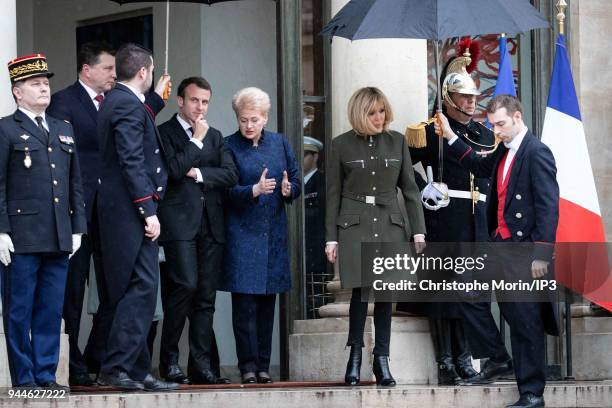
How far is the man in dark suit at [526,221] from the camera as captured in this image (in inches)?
396

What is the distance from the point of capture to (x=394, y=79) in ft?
39.1

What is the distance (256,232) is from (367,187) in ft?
2.80

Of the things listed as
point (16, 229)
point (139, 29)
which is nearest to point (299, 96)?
point (139, 29)

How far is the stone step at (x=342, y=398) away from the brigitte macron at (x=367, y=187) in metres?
1.01

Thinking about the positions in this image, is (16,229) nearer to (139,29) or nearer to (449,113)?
(449,113)

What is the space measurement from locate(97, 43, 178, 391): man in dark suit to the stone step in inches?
12.3

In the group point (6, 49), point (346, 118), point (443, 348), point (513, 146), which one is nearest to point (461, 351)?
point (443, 348)

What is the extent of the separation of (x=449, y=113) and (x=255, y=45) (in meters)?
2.57

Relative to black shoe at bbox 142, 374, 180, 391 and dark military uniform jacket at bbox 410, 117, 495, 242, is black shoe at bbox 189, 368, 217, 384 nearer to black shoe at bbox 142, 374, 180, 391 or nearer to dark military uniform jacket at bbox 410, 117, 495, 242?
black shoe at bbox 142, 374, 180, 391

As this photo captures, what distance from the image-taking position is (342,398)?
9.97 meters

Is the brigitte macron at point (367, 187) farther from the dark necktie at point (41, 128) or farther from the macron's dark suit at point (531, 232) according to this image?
the dark necktie at point (41, 128)

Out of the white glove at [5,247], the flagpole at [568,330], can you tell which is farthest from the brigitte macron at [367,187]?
the white glove at [5,247]

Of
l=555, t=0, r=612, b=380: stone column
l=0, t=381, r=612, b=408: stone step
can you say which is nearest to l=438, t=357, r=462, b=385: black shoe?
l=0, t=381, r=612, b=408: stone step

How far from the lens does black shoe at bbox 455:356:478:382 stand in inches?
445
